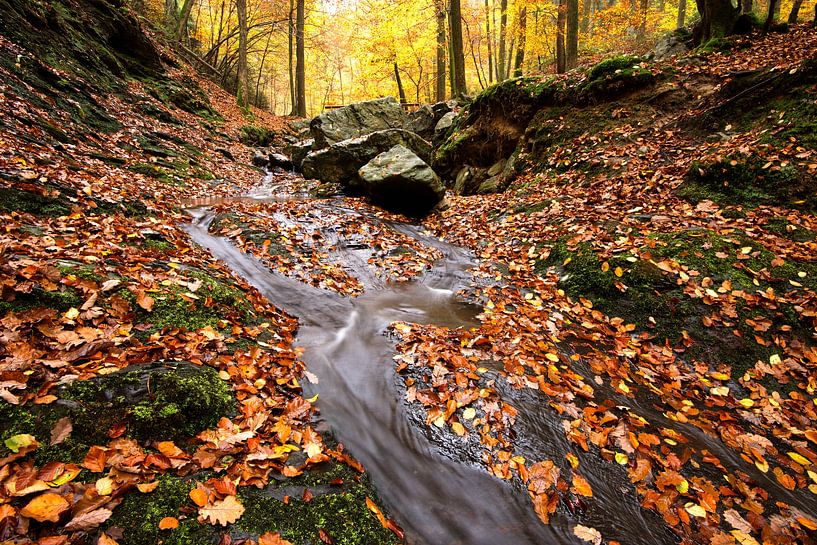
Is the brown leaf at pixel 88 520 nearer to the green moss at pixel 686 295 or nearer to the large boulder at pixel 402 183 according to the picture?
the green moss at pixel 686 295

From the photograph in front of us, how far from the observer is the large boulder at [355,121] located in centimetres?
1459

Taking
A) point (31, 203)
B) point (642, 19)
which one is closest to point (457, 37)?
point (642, 19)

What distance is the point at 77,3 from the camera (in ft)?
39.0

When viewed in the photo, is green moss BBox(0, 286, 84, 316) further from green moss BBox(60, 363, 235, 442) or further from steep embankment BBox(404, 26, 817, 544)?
steep embankment BBox(404, 26, 817, 544)

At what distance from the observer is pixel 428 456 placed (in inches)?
129

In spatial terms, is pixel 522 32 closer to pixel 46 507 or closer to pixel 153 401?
pixel 153 401

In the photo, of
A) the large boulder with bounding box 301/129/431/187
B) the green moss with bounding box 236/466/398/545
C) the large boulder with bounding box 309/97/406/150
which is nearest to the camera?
the green moss with bounding box 236/466/398/545

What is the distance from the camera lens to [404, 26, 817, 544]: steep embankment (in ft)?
10.5

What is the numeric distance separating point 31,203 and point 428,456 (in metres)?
5.92

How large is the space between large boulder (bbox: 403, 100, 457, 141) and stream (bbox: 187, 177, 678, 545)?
1240 cm

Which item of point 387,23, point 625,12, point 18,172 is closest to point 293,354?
point 18,172

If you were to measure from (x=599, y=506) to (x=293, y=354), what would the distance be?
322 centimetres

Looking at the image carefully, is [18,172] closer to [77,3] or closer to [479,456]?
[479,456]

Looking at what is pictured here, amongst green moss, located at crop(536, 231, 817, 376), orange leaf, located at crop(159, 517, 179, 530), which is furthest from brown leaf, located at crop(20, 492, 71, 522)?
green moss, located at crop(536, 231, 817, 376)
